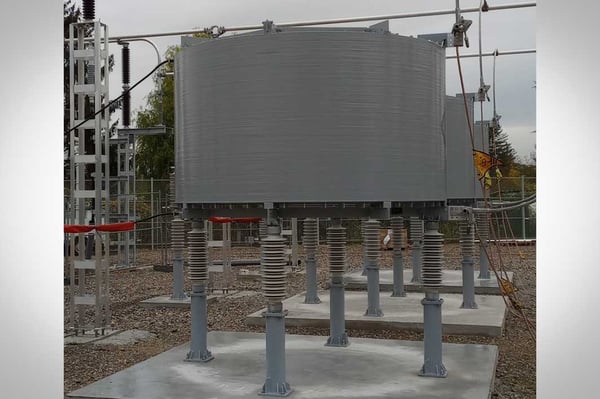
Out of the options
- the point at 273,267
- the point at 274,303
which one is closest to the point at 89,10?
the point at 273,267

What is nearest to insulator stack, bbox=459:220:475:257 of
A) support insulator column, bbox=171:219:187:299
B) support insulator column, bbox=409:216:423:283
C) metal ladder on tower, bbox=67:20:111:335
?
support insulator column, bbox=409:216:423:283

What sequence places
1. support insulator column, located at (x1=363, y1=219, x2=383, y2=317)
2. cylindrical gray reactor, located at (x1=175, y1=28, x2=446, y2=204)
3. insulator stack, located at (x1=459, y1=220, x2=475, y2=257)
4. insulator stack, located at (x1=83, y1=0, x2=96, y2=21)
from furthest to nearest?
1. insulator stack, located at (x1=459, y1=220, x2=475, y2=257)
2. support insulator column, located at (x1=363, y1=219, x2=383, y2=317)
3. insulator stack, located at (x1=83, y1=0, x2=96, y2=21)
4. cylindrical gray reactor, located at (x1=175, y1=28, x2=446, y2=204)

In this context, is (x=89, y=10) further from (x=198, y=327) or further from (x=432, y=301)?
(x=432, y=301)

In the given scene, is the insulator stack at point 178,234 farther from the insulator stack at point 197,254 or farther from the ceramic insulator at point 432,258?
the ceramic insulator at point 432,258

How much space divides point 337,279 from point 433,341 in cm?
154

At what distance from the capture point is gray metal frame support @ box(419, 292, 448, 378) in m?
6.41

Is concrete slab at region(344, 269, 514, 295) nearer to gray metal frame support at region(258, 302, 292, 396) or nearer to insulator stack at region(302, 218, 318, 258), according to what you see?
insulator stack at region(302, 218, 318, 258)

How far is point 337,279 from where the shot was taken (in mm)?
7664

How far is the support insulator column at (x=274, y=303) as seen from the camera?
5727 mm

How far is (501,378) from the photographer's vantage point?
712 cm
